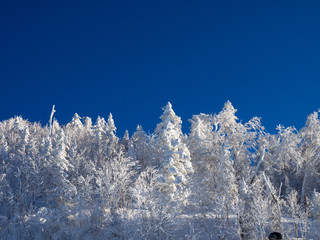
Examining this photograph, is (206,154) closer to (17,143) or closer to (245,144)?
(245,144)

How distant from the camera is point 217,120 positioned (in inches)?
1516

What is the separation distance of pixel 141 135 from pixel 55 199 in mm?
27641

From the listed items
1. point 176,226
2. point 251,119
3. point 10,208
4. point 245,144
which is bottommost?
point 176,226

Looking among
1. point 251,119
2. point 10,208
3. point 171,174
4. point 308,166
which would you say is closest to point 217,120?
point 251,119

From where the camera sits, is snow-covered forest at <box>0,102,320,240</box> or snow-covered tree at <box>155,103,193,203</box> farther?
snow-covered tree at <box>155,103,193,203</box>

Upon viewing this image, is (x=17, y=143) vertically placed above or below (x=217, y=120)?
above

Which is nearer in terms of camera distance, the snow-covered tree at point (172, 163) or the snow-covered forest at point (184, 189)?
the snow-covered forest at point (184, 189)

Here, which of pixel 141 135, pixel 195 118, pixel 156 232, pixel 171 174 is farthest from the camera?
pixel 141 135

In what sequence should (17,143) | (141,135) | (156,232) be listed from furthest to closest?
(17,143) < (141,135) < (156,232)

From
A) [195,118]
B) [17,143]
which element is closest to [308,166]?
[195,118]

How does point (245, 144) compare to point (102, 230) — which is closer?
point (102, 230)

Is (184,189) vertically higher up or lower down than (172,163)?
lower down

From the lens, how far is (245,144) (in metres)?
34.5

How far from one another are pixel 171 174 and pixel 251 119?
12.5 m
